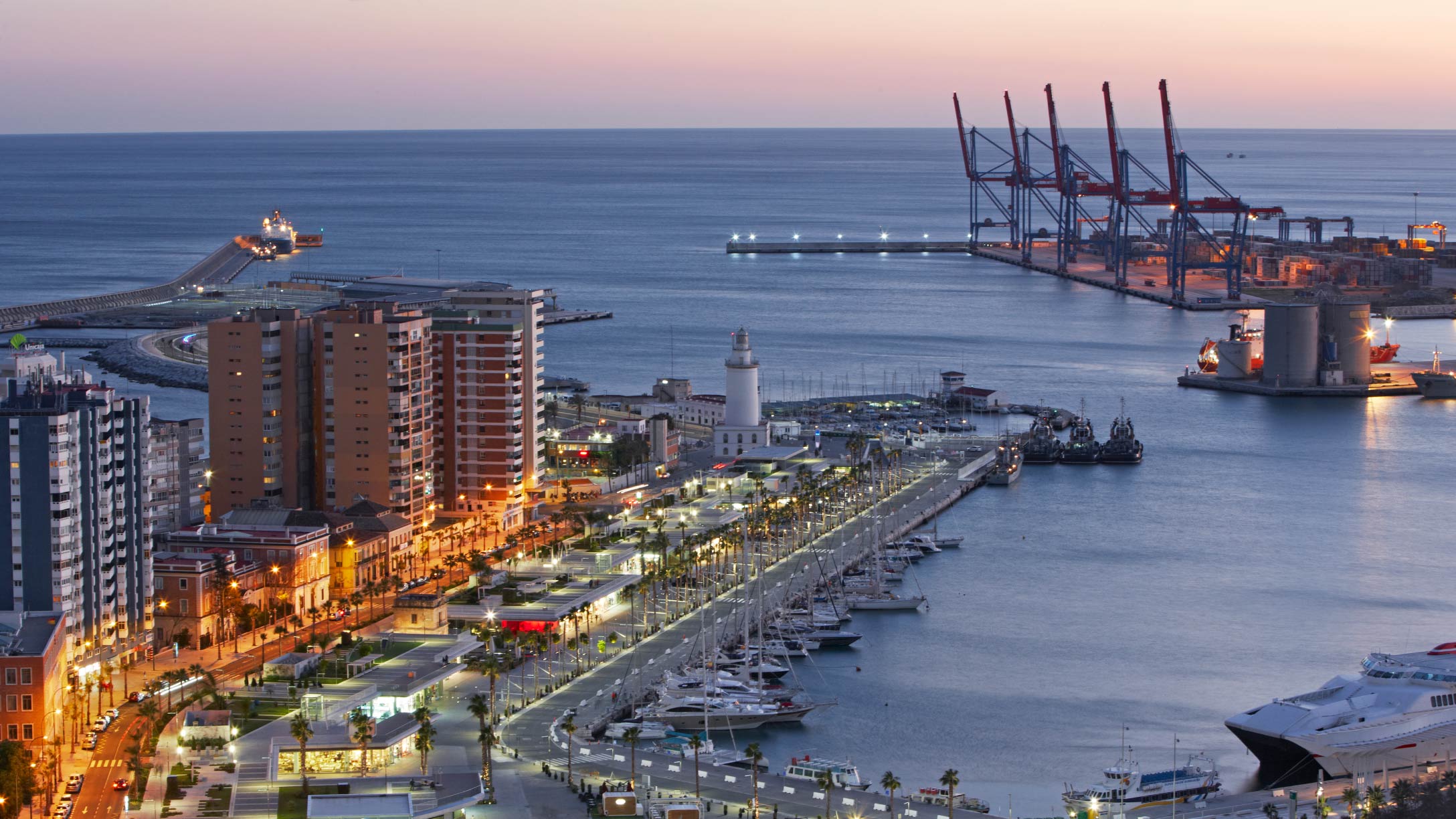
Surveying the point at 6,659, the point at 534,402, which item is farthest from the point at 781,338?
the point at 6,659

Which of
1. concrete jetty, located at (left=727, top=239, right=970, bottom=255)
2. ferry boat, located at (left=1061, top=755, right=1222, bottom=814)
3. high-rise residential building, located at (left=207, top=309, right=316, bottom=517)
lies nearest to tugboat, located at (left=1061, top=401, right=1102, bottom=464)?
high-rise residential building, located at (left=207, top=309, right=316, bottom=517)

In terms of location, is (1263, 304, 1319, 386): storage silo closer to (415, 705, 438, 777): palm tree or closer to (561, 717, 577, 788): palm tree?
(561, 717, 577, 788): palm tree

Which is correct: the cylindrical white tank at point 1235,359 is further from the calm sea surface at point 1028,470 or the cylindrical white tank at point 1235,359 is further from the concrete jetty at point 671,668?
the concrete jetty at point 671,668

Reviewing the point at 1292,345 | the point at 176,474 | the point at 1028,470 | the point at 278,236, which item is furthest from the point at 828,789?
the point at 278,236

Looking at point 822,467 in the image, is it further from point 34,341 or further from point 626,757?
point 34,341

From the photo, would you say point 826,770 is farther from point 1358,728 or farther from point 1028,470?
point 1028,470

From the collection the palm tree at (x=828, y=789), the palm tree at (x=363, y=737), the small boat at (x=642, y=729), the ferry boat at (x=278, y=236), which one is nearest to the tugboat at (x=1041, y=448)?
the small boat at (x=642, y=729)
